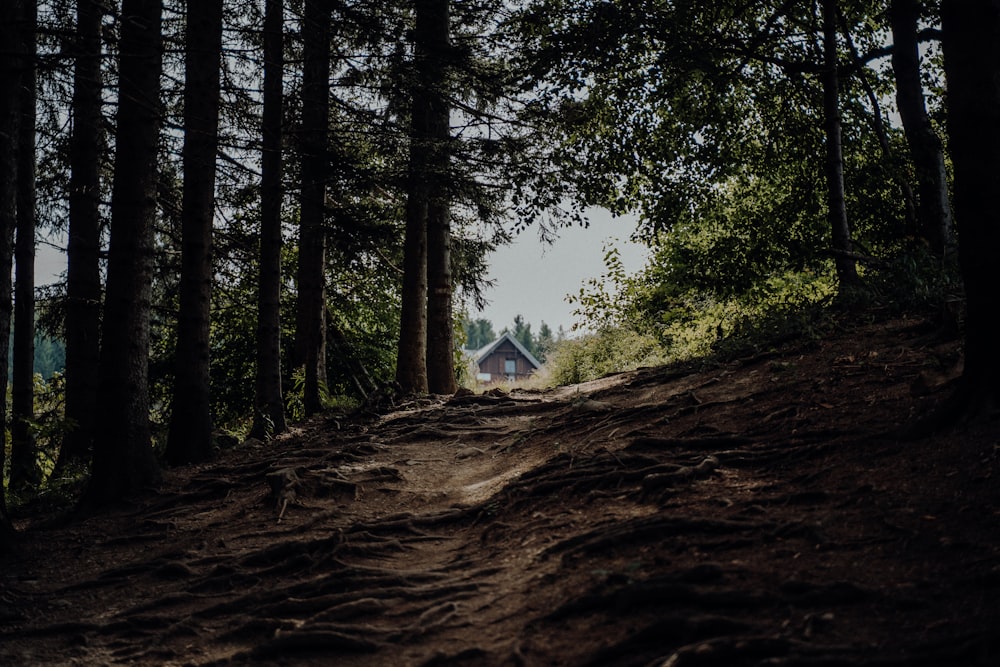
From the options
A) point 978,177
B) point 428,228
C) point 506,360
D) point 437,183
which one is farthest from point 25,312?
point 506,360

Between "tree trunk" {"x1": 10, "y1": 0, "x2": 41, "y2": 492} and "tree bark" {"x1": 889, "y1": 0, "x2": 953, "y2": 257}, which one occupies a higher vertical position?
"tree bark" {"x1": 889, "y1": 0, "x2": 953, "y2": 257}

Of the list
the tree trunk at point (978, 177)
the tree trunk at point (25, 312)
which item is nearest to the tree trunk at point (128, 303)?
the tree trunk at point (25, 312)

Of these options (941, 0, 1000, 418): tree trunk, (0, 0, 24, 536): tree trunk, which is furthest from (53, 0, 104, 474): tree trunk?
(941, 0, 1000, 418): tree trunk

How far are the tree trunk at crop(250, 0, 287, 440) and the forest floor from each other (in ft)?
7.59

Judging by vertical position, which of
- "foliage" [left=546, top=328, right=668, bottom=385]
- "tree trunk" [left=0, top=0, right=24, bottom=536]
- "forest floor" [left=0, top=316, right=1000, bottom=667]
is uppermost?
"tree trunk" [left=0, top=0, right=24, bottom=536]

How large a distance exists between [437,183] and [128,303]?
17.5 feet

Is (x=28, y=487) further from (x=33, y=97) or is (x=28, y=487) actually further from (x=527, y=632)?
(x=527, y=632)

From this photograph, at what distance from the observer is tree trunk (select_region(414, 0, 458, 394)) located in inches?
462

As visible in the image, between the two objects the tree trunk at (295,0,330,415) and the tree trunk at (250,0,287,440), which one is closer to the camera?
the tree trunk at (250,0,287,440)

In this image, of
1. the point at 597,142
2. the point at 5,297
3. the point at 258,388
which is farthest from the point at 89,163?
the point at 597,142

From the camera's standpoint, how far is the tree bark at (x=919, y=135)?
1185 cm

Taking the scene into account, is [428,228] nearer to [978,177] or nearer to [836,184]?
[836,184]

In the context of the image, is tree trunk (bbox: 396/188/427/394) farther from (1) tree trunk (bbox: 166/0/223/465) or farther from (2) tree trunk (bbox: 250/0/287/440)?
(1) tree trunk (bbox: 166/0/223/465)

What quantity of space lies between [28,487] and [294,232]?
1014 centimetres
